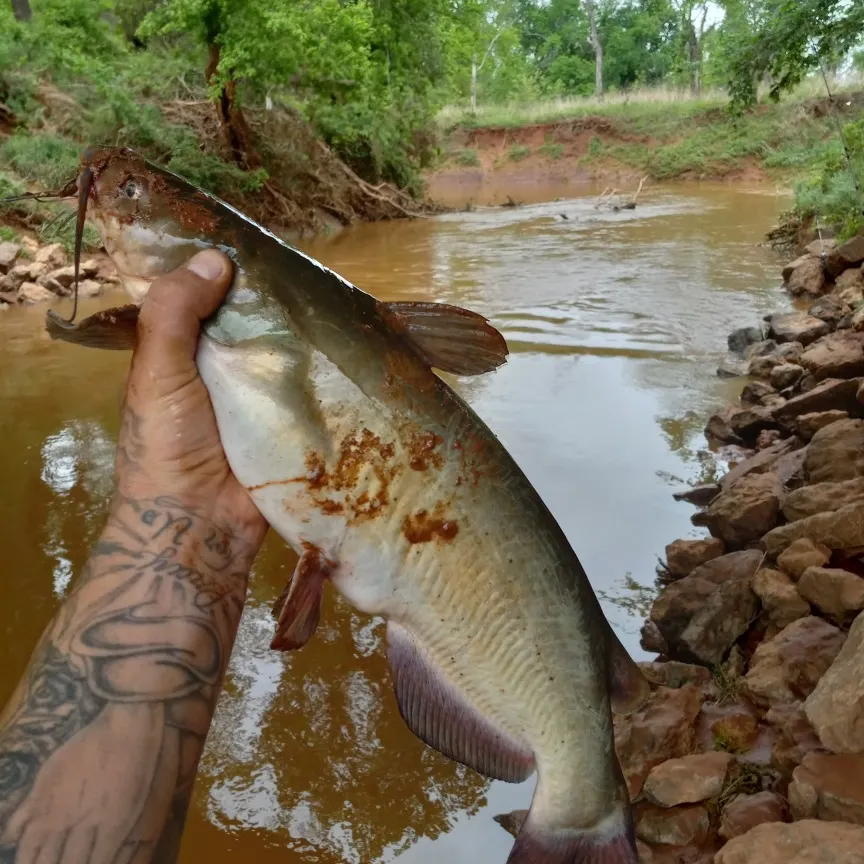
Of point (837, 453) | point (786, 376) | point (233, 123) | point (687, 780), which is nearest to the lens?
point (687, 780)

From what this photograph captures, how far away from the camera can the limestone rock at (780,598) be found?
3.20 m

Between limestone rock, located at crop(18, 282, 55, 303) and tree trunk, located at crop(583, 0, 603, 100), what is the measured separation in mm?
42234

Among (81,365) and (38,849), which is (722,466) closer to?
(38,849)

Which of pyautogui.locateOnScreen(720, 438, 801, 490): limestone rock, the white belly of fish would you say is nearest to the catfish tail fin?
the white belly of fish

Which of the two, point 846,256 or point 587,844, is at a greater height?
point 846,256

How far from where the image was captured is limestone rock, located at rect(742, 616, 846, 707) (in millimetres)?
2834

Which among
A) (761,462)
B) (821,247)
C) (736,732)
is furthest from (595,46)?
(736,732)

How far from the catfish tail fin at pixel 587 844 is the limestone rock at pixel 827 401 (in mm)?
3827

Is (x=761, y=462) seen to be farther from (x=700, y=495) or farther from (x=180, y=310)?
(x=180, y=310)

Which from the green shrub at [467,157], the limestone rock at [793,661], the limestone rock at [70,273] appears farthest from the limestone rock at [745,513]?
the green shrub at [467,157]

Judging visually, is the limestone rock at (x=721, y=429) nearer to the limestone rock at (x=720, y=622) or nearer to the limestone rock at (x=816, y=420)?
the limestone rock at (x=816, y=420)

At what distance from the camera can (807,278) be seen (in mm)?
9570

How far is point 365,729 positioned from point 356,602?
1.49 m

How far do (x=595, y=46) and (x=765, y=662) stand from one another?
5256cm
